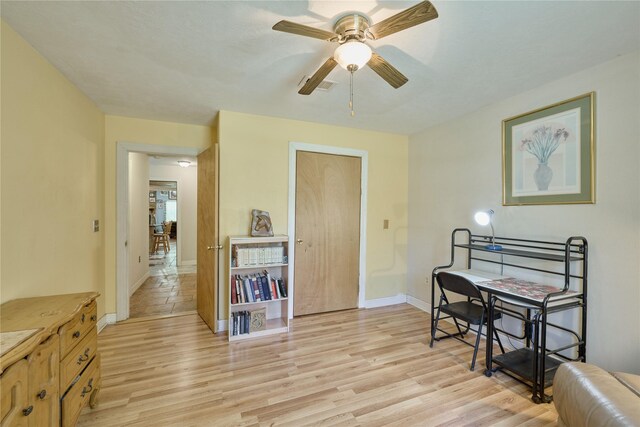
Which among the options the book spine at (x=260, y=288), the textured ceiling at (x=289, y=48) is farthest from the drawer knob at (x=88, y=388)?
the textured ceiling at (x=289, y=48)

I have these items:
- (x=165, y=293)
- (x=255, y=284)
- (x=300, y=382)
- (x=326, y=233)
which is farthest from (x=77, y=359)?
(x=165, y=293)

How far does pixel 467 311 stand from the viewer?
101 inches

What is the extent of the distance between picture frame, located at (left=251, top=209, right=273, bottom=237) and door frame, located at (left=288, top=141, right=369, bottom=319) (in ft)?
1.10

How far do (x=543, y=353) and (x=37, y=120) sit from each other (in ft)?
12.5

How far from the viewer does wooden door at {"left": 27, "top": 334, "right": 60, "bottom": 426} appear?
1216 mm

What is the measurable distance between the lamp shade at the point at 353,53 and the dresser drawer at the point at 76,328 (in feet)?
6.79

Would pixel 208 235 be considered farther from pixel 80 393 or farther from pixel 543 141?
pixel 543 141

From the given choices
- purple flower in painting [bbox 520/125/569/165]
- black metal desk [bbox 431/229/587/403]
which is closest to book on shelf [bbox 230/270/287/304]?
black metal desk [bbox 431/229/587/403]

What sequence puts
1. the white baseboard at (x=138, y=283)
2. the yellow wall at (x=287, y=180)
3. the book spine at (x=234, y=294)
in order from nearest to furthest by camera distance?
1. the book spine at (x=234, y=294)
2. the yellow wall at (x=287, y=180)
3. the white baseboard at (x=138, y=283)

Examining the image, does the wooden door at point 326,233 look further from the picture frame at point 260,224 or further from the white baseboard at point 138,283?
the white baseboard at point 138,283

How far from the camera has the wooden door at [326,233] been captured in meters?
3.47

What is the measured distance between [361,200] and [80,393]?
3.13 metres

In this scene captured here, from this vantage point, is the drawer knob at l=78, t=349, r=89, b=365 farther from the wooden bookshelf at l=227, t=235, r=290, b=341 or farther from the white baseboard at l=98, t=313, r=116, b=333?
the white baseboard at l=98, t=313, r=116, b=333

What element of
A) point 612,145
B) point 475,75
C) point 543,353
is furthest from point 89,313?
point 612,145
